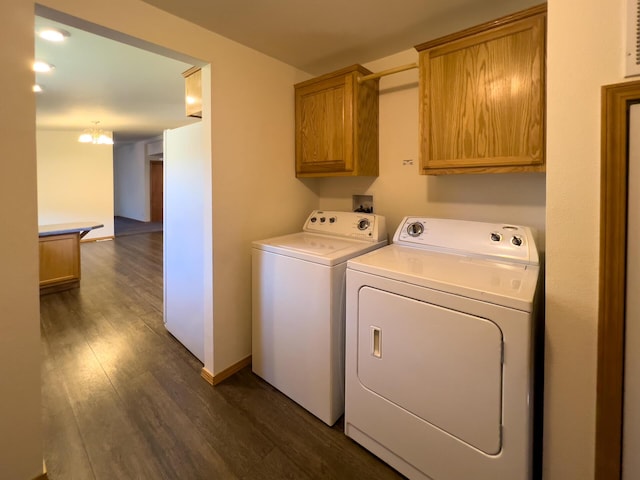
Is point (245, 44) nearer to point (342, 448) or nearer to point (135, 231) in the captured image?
point (342, 448)

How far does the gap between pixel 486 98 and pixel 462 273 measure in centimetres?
91

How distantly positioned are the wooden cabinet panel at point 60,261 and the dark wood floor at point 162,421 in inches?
45.0

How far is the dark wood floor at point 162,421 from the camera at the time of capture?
4.76 ft

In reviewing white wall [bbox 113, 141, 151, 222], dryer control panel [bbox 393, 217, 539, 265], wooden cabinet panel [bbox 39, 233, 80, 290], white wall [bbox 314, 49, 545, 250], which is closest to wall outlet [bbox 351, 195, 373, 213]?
white wall [bbox 314, 49, 545, 250]

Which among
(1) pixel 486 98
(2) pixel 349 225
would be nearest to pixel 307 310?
(2) pixel 349 225

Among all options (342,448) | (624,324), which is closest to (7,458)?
(342,448)

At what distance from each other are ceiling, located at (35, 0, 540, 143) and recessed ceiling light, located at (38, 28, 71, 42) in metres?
0.05

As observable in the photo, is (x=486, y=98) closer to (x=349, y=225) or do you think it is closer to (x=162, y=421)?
(x=349, y=225)

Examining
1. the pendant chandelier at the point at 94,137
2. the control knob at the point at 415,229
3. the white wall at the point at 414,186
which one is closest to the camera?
the white wall at the point at 414,186

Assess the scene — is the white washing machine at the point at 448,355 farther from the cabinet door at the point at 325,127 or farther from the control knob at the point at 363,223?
the cabinet door at the point at 325,127

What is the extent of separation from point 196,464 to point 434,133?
81.9 inches

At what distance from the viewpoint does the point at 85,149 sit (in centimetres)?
676

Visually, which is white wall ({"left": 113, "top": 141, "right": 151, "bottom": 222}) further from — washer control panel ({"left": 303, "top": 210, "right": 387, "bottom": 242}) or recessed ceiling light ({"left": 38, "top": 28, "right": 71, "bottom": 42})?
washer control panel ({"left": 303, "top": 210, "right": 387, "bottom": 242})

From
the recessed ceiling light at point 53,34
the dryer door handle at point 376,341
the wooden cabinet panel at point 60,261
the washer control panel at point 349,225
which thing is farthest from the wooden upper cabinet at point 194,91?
the wooden cabinet panel at point 60,261
